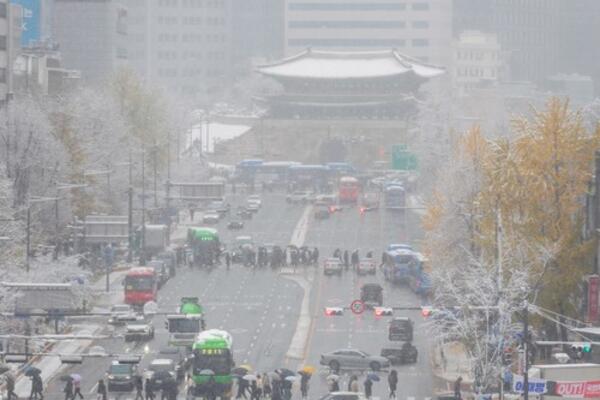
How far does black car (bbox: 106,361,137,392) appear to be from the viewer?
211 ft

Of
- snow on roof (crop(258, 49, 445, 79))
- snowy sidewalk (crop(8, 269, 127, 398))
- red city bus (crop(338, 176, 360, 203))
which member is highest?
snow on roof (crop(258, 49, 445, 79))

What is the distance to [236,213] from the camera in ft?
429

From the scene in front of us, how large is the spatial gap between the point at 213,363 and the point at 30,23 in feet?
261

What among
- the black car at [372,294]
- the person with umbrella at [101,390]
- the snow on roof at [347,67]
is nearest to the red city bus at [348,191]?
the snow on roof at [347,67]

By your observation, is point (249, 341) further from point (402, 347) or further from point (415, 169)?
point (415, 169)

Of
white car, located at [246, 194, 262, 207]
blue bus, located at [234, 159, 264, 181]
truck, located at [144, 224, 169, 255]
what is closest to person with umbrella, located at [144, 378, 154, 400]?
truck, located at [144, 224, 169, 255]

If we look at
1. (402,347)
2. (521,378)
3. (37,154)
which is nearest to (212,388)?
(402,347)

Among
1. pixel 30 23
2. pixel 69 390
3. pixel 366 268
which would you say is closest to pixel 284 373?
pixel 69 390

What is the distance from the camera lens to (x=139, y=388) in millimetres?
62906

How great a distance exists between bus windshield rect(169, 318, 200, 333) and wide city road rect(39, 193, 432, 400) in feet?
4.09

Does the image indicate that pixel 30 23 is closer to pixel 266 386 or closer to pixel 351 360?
pixel 351 360

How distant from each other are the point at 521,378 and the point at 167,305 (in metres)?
36.3

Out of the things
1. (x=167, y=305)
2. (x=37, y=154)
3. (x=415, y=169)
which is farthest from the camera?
(x=415, y=169)

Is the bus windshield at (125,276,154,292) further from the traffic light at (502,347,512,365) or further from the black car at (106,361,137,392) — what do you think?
the traffic light at (502,347,512,365)
